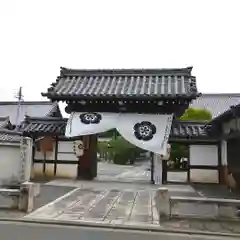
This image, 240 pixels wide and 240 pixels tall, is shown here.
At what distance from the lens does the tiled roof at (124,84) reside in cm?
1717

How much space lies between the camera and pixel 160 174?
17.4 metres

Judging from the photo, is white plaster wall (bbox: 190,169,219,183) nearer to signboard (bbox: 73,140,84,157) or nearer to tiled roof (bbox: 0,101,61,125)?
signboard (bbox: 73,140,84,157)

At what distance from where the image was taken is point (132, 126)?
17500 mm

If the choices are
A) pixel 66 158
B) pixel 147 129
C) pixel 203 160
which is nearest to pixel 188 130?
pixel 203 160

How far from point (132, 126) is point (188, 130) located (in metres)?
3.04

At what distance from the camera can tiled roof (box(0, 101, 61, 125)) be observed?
33.2 metres

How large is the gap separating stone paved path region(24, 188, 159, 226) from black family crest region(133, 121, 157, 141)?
13.5 ft

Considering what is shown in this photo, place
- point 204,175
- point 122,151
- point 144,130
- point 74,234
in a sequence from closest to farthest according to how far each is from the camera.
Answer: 1. point 74,234
2. point 144,130
3. point 204,175
4. point 122,151

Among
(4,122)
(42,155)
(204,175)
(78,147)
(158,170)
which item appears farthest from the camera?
(4,122)

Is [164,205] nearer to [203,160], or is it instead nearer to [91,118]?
[203,160]

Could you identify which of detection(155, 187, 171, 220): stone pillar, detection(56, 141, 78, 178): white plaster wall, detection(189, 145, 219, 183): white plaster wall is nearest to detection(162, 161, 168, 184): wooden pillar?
detection(189, 145, 219, 183): white plaster wall

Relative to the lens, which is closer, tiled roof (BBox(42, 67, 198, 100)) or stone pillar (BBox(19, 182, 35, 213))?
stone pillar (BBox(19, 182, 35, 213))

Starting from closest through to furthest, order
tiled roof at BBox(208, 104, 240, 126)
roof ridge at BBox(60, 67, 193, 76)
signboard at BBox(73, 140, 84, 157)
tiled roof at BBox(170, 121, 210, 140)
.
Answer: tiled roof at BBox(208, 104, 240, 126)
tiled roof at BBox(170, 121, 210, 140)
signboard at BBox(73, 140, 84, 157)
roof ridge at BBox(60, 67, 193, 76)

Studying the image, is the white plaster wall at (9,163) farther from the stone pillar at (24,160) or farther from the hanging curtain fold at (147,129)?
the hanging curtain fold at (147,129)
